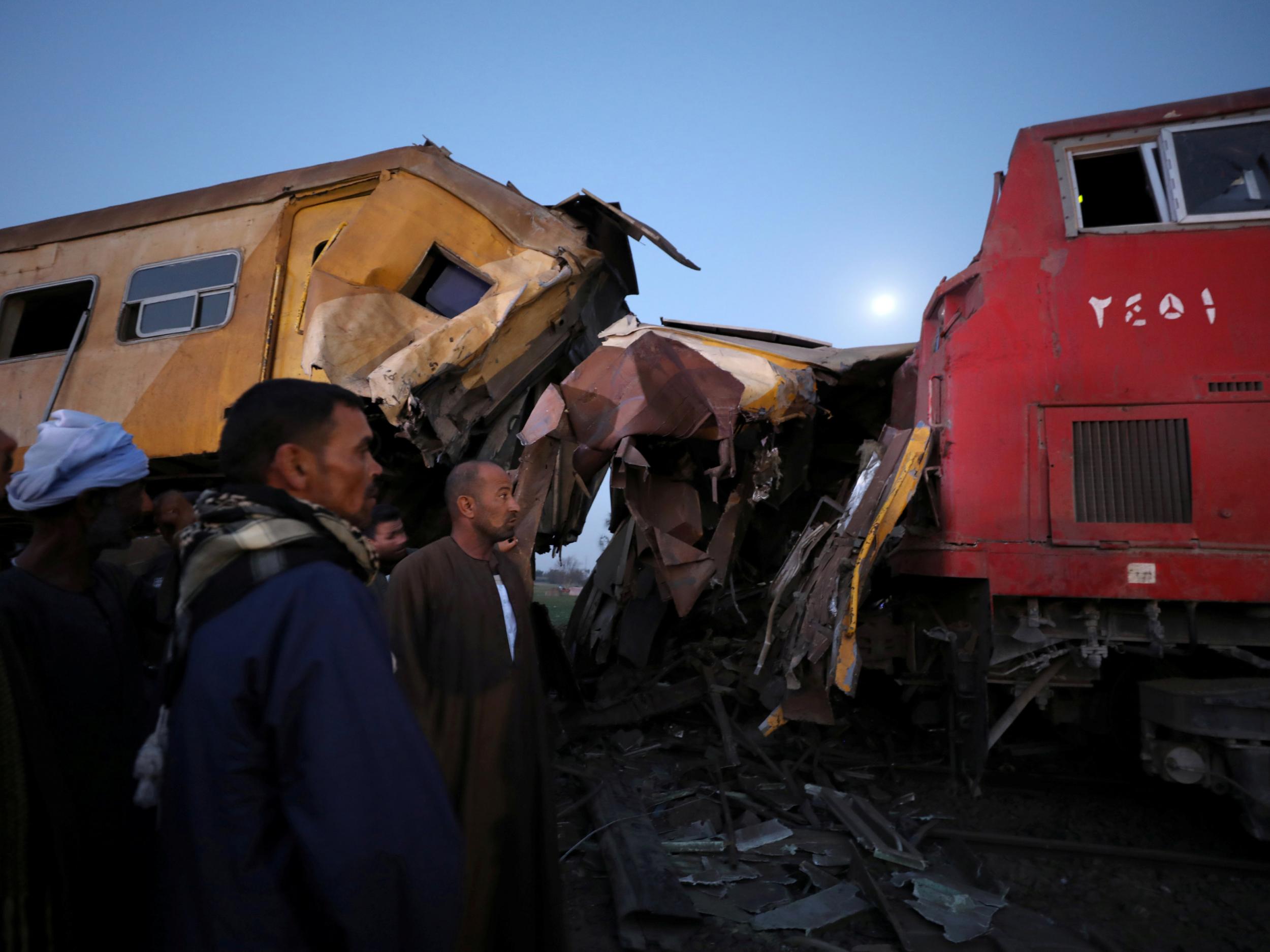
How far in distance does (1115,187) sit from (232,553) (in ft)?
18.6

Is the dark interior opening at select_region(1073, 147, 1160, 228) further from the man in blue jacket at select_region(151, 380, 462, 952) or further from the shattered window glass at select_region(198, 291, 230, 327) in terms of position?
the shattered window glass at select_region(198, 291, 230, 327)

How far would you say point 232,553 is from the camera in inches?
46.0

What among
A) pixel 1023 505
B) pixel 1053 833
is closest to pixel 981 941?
pixel 1053 833

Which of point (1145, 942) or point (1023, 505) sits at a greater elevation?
point (1023, 505)

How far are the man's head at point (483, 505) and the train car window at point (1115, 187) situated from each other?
3996 millimetres

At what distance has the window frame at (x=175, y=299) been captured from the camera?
6.25 metres

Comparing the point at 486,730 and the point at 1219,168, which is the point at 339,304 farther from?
the point at 1219,168

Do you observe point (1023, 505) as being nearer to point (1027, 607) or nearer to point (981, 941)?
point (1027, 607)

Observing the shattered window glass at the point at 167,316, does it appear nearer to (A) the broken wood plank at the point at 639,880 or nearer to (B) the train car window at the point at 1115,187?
(A) the broken wood plank at the point at 639,880

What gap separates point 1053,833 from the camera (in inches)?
175

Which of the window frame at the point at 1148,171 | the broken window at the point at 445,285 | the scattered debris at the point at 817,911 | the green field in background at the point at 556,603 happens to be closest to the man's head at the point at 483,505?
the scattered debris at the point at 817,911

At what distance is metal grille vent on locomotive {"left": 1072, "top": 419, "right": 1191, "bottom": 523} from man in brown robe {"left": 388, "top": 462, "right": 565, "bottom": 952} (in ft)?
11.0

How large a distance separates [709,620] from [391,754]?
7.02 m

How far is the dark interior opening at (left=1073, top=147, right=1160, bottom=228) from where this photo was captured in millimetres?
4613
